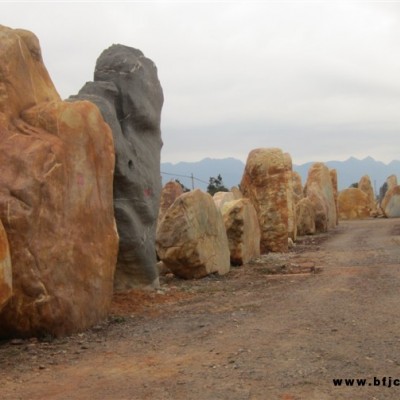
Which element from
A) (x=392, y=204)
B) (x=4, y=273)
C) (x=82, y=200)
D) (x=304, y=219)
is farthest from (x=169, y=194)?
(x=4, y=273)

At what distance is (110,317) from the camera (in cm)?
623

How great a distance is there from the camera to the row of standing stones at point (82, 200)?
200 inches

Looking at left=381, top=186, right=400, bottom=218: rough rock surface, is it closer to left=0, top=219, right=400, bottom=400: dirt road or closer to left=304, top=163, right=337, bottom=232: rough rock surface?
left=304, top=163, right=337, bottom=232: rough rock surface

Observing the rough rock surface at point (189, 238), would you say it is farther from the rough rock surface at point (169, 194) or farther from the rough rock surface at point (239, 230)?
the rough rock surface at point (169, 194)

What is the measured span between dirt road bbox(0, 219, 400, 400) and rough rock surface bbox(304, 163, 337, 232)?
1126cm

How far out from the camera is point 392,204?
2555cm

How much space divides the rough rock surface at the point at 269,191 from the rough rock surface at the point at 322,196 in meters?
5.32

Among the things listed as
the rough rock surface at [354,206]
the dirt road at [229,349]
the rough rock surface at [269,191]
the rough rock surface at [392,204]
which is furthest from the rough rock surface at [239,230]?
the rough rock surface at [354,206]

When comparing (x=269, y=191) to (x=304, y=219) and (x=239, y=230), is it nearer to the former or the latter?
(x=239, y=230)

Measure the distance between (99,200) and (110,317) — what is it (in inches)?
48.1

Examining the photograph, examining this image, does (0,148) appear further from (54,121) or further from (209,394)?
(209,394)

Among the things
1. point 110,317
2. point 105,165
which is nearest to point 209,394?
point 110,317

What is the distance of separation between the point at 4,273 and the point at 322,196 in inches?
661

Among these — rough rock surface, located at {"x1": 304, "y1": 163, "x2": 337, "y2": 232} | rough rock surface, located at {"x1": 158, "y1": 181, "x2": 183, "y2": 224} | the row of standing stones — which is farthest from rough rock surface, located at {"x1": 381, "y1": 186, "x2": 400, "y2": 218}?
the row of standing stones
